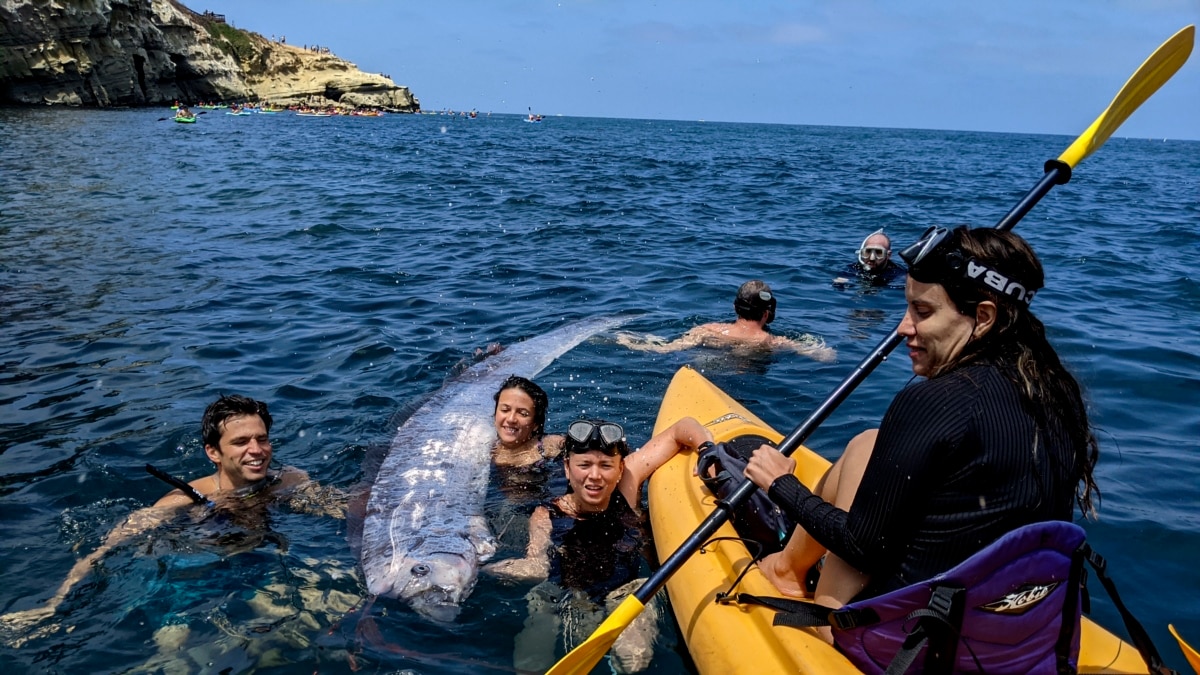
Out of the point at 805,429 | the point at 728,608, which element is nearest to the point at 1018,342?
the point at 805,429

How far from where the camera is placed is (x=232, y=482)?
5.37 m

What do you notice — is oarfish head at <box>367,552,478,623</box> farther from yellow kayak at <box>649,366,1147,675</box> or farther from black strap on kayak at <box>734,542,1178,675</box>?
black strap on kayak at <box>734,542,1178,675</box>

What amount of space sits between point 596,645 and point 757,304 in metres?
5.34

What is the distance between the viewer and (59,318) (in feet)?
30.3

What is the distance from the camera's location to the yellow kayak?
3.22 metres

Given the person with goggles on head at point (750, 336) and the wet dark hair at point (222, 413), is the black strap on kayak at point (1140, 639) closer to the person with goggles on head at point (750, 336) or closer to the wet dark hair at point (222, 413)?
the wet dark hair at point (222, 413)

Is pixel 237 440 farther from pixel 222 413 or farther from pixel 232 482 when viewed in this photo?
pixel 232 482

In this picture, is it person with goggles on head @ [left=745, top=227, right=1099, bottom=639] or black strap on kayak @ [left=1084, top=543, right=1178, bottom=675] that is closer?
person with goggles on head @ [left=745, top=227, right=1099, bottom=639]

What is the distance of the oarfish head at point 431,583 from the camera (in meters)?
4.39

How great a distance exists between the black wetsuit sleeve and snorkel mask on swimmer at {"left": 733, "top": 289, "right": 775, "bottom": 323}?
551cm

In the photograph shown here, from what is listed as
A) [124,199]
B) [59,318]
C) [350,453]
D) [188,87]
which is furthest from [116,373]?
[188,87]

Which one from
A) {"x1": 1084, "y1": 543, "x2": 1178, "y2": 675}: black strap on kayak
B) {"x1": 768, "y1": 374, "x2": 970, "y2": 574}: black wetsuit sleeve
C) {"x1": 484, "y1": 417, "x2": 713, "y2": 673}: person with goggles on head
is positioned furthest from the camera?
{"x1": 484, "y1": 417, "x2": 713, "y2": 673}: person with goggles on head

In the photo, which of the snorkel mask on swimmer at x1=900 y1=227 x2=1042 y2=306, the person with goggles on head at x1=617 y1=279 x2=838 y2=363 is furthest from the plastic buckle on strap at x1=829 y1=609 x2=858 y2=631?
the person with goggles on head at x1=617 y1=279 x2=838 y2=363

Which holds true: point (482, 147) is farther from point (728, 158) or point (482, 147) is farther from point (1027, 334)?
point (1027, 334)
